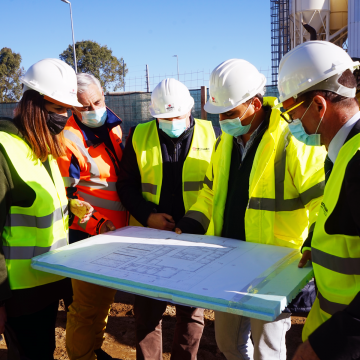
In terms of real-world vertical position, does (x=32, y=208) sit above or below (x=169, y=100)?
below

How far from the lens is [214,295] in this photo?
1592 millimetres

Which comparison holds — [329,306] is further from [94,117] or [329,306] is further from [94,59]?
[94,59]

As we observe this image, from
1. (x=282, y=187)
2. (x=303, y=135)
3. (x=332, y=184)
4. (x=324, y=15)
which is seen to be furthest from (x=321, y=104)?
(x=324, y=15)

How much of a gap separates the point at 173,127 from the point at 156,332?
1715mm

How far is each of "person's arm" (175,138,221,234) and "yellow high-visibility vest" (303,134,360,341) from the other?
123 centimetres

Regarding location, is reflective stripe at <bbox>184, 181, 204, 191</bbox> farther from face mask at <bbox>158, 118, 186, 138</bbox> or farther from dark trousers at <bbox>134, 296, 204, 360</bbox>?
dark trousers at <bbox>134, 296, 204, 360</bbox>

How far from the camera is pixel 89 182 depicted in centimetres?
314

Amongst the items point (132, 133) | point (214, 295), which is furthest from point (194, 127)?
point (214, 295)

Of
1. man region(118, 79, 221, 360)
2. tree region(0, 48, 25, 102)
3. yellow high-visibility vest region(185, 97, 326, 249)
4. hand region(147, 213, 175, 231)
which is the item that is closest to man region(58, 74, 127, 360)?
man region(118, 79, 221, 360)

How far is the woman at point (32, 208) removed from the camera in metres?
2.08

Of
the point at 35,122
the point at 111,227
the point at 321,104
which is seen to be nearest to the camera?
the point at 321,104

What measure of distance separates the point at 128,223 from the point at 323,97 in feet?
7.23

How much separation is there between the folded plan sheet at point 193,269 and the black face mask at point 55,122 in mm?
770

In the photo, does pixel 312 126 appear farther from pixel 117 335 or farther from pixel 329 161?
pixel 117 335
